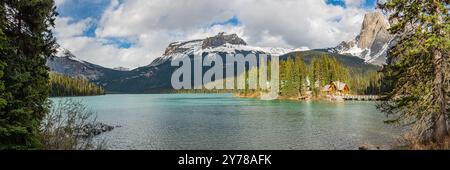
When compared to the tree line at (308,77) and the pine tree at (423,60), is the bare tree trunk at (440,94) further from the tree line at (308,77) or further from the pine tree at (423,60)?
the tree line at (308,77)

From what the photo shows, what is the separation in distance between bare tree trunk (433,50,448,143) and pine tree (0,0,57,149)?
1883cm

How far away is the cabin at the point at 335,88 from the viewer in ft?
395

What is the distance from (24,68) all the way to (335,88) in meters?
116

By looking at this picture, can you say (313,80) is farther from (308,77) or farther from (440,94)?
(440,94)

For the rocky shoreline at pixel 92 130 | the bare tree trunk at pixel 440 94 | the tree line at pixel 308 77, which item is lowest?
the rocky shoreline at pixel 92 130

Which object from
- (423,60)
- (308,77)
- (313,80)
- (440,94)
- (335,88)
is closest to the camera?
(440,94)

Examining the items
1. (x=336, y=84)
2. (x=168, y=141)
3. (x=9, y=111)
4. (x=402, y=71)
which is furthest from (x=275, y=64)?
(x=9, y=111)

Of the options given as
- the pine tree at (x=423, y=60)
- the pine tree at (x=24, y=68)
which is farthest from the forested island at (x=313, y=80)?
the pine tree at (x=24, y=68)

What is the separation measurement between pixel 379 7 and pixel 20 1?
59.8 ft

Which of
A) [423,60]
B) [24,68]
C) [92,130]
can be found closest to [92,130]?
[92,130]

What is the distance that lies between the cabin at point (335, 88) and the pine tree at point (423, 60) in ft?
334

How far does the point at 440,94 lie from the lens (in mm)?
18547
